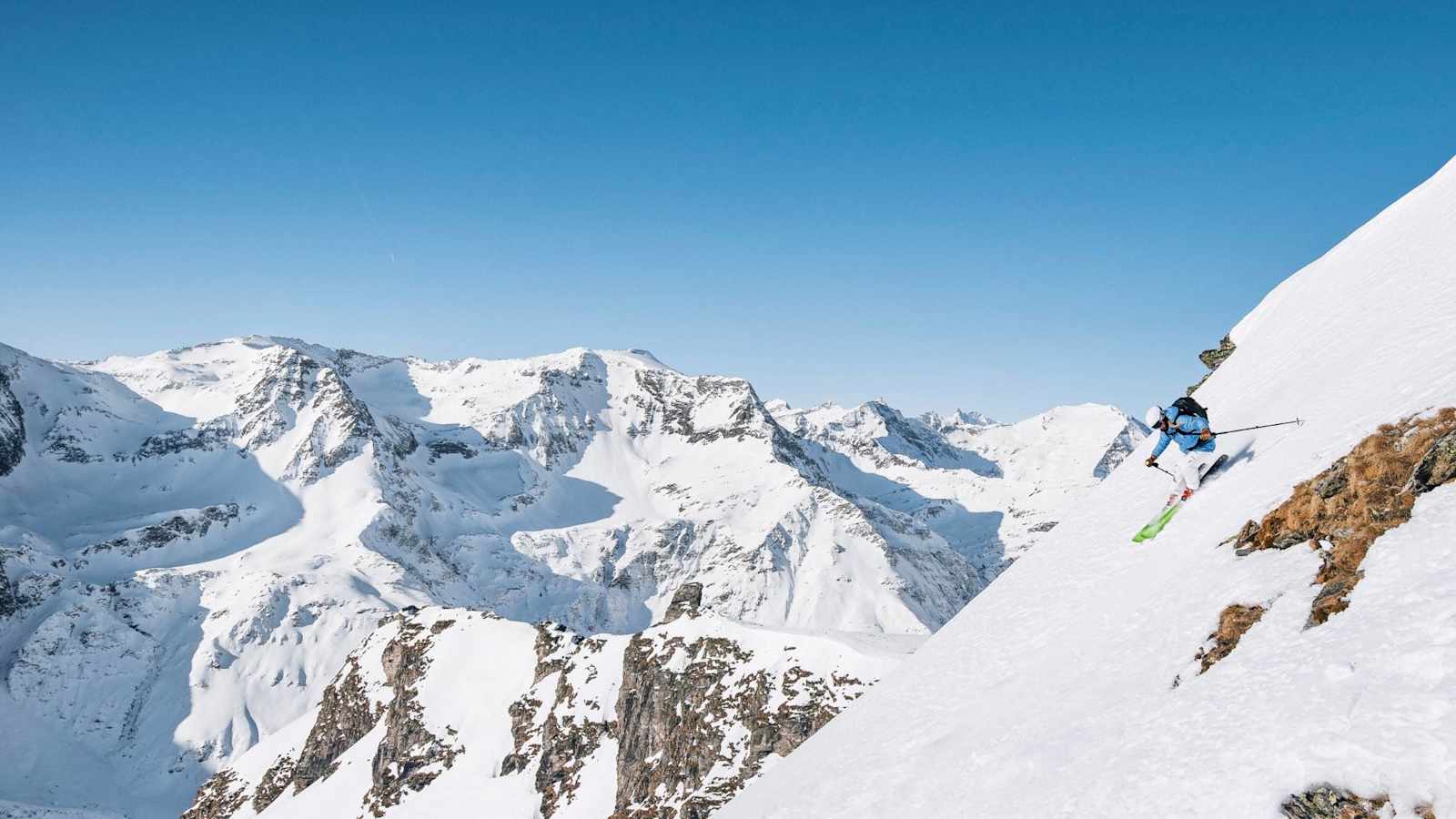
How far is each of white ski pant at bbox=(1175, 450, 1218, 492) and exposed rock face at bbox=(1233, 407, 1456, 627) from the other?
12.4 feet

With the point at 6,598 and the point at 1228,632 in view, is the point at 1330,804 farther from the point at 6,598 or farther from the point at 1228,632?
the point at 6,598

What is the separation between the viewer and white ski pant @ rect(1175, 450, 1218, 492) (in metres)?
14.5

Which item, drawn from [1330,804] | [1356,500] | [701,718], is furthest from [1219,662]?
[701,718]

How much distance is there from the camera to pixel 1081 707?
32.6ft

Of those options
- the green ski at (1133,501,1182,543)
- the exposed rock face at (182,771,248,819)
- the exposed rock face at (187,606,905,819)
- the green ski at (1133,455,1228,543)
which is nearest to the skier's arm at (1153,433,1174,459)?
the green ski at (1133,455,1228,543)

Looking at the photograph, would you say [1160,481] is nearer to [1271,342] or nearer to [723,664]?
[1271,342]

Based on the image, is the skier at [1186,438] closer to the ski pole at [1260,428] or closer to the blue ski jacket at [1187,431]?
the blue ski jacket at [1187,431]

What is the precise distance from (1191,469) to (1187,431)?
45.5 inches

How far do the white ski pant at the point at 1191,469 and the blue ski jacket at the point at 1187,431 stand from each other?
1.27 ft

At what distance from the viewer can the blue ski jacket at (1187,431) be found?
600 inches

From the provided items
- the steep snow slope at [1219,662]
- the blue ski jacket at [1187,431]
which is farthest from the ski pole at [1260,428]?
the blue ski jacket at [1187,431]

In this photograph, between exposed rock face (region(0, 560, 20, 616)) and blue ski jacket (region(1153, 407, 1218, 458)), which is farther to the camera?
exposed rock face (region(0, 560, 20, 616))

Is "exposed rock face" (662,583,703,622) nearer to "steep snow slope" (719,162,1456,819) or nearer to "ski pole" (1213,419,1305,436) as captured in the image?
"steep snow slope" (719,162,1456,819)

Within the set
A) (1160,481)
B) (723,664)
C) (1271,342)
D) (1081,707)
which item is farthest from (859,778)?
(723,664)
